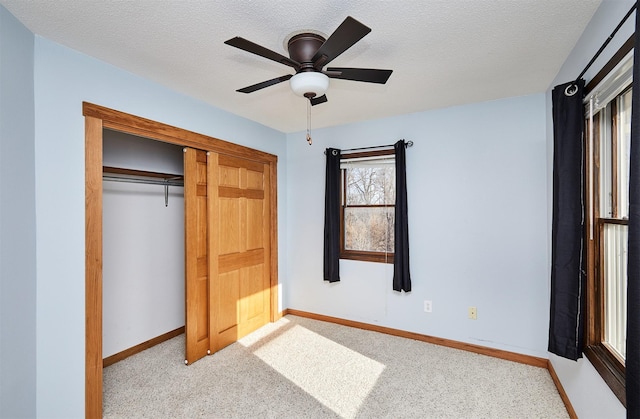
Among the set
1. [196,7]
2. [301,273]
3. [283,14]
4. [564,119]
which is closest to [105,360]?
[301,273]

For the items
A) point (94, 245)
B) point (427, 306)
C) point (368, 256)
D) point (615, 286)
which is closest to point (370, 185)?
point (368, 256)

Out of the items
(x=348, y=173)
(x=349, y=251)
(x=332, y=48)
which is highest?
(x=332, y=48)

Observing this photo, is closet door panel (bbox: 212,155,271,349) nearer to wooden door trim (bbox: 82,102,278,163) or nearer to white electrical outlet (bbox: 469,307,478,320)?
wooden door trim (bbox: 82,102,278,163)

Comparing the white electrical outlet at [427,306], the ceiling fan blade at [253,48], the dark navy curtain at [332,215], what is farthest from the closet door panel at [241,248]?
the white electrical outlet at [427,306]

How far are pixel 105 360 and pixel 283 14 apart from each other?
3.20 meters

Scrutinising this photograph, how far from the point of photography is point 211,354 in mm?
2969

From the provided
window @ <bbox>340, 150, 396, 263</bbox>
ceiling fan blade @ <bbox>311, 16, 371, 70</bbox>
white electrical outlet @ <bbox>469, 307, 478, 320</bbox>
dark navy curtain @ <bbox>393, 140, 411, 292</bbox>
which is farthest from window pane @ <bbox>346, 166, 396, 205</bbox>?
ceiling fan blade @ <bbox>311, 16, 371, 70</bbox>

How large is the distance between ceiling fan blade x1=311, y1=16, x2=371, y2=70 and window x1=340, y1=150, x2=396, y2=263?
1.99 m

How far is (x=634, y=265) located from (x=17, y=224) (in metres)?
2.71

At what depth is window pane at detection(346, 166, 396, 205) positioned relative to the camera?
3.52 m

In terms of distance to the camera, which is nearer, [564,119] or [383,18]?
[383,18]

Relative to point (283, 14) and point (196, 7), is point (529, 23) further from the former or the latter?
point (196, 7)

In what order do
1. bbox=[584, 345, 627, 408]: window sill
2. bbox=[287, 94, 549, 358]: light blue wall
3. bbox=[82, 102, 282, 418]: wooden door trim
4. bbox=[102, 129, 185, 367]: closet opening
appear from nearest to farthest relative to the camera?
1. bbox=[584, 345, 627, 408]: window sill
2. bbox=[82, 102, 282, 418]: wooden door trim
3. bbox=[287, 94, 549, 358]: light blue wall
4. bbox=[102, 129, 185, 367]: closet opening

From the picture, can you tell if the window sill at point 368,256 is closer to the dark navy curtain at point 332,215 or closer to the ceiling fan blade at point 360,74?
the dark navy curtain at point 332,215
